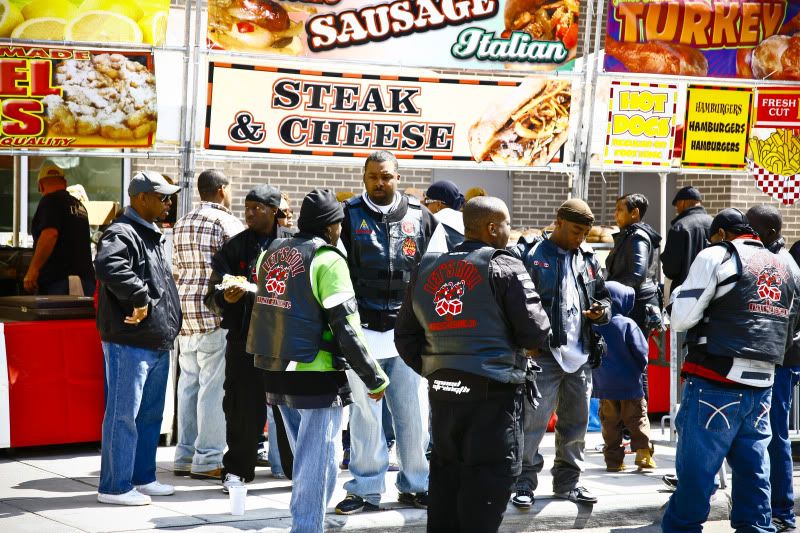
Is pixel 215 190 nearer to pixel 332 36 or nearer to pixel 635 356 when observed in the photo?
pixel 332 36

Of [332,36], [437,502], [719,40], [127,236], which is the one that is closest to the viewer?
[437,502]

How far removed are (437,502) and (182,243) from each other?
116 inches

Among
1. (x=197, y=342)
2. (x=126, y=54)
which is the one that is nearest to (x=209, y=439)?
(x=197, y=342)

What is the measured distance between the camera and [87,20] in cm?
800

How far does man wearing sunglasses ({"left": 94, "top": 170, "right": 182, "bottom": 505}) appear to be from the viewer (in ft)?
21.7

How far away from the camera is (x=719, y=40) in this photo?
9.70 metres

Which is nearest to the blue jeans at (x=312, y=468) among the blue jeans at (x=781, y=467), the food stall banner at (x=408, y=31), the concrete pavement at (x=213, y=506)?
the concrete pavement at (x=213, y=506)

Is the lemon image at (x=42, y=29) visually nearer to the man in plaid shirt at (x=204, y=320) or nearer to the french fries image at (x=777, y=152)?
the man in plaid shirt at (x=204, y=320)

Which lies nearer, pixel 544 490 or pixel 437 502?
pixel 437 502

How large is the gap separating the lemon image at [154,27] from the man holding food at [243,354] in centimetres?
176

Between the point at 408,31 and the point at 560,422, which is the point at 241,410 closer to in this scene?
the point at 560,422

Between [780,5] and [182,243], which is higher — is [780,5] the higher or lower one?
the higher one

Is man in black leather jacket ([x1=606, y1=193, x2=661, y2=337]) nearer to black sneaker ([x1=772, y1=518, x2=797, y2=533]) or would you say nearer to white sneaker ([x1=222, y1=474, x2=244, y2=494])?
black sneaker ([x1=772, y1=518, x2=797, y2=533])

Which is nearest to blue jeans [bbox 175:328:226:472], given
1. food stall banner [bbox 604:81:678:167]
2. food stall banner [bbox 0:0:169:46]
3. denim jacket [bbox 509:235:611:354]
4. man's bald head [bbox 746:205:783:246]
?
denim jacket [bbox 509:235:611:354]
